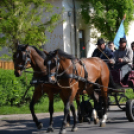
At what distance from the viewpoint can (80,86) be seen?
8.88m

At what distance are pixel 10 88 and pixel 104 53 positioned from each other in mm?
3897

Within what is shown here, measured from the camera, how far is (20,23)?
12555 mm

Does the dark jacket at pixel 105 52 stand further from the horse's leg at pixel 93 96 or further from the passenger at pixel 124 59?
the horse's leg at pixel 93 96

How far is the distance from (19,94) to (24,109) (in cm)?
63

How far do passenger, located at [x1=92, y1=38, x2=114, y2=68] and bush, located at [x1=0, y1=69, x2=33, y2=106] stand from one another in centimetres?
334

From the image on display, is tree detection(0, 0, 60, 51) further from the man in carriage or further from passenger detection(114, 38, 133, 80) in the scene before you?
passenger detection(114, 38, 133, 80)

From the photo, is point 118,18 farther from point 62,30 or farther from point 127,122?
point 127,122

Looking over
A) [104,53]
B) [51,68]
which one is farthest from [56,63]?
[104,53]

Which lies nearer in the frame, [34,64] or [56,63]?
[56,63]

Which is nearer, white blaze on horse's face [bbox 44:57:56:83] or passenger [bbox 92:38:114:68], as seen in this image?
white blaze on horse's face [bbox 44:57:56:83]

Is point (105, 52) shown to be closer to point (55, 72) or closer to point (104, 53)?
point (104, 53)

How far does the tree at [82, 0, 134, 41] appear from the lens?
72.0 feet

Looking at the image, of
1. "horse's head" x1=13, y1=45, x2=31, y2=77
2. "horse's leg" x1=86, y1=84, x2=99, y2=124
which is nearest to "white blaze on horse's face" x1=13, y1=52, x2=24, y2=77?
"horse's head" x1=13, y1=45, x2=31, y2=77

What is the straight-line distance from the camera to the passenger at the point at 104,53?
403 inches
